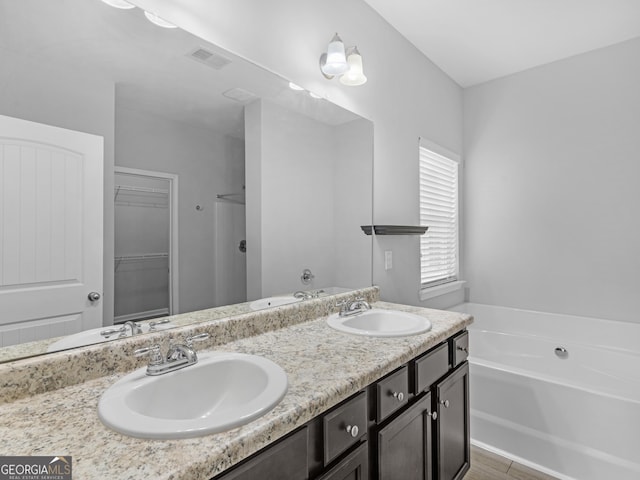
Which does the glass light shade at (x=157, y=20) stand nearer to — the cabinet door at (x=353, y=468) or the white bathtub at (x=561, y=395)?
the cabinet door at (x=353, y=468)

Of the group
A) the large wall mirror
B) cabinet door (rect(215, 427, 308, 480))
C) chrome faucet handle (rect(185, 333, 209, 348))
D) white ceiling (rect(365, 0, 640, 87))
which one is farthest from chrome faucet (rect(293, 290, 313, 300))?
white ceiling (rect(365, 0, 640, 87))

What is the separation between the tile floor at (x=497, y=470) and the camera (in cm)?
191

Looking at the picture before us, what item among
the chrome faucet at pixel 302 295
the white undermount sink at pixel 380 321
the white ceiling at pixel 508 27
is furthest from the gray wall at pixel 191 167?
the white ceiling at pixel 508 27

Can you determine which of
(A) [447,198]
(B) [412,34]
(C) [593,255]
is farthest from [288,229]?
(C) [593,255]

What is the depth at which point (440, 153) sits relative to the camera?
2.91m


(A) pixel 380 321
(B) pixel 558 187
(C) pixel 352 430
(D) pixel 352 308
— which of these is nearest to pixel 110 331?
(C) pixel 352 430

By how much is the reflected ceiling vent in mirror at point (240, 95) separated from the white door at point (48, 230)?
533 millimetres

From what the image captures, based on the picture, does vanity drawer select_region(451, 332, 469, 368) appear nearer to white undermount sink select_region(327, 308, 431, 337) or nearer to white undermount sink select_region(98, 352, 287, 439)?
white undermount sink select_region(327, 308, 431, 337)

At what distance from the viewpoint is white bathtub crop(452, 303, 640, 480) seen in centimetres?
180

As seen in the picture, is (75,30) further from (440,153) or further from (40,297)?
(440,153)

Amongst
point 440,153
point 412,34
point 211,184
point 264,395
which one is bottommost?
point 264,395

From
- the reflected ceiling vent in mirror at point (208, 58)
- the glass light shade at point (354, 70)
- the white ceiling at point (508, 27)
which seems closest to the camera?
the reflected ceiling vent in mirror at point (208, 58)

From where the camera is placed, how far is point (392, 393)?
116cm

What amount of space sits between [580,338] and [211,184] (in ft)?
9.49
